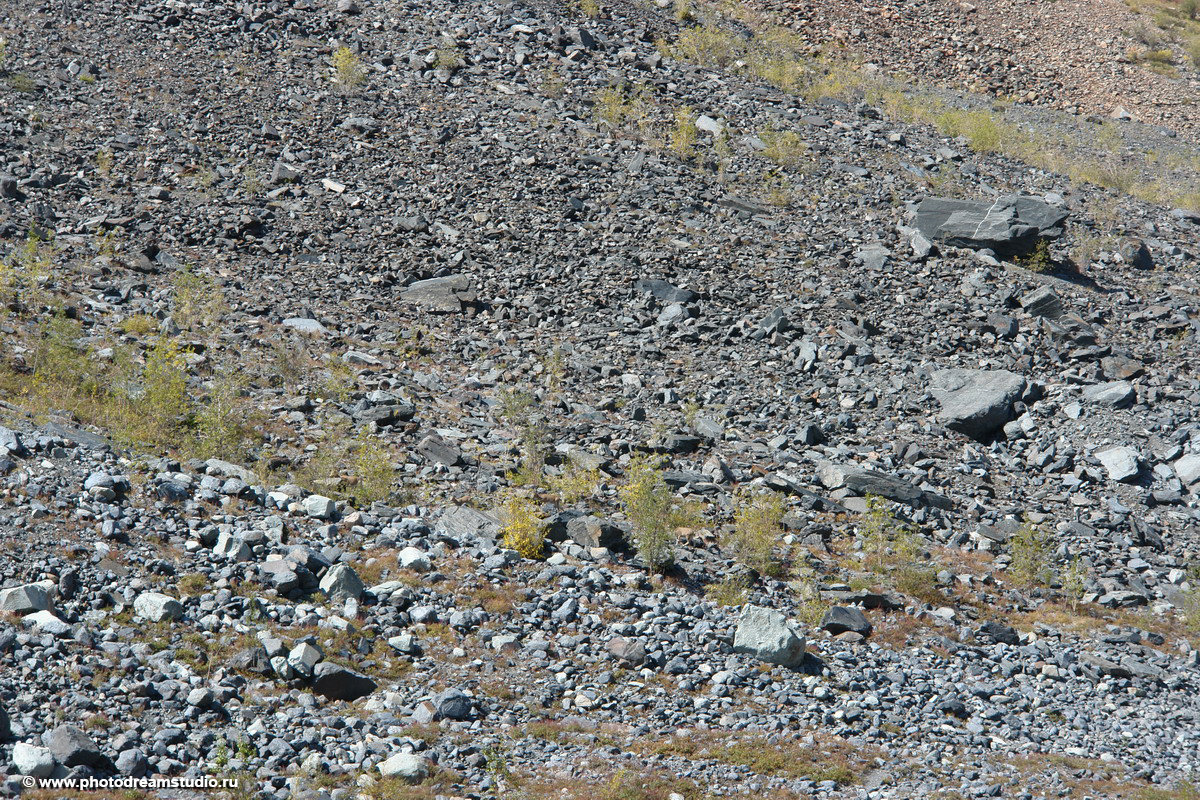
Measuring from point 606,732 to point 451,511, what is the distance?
10.1ft

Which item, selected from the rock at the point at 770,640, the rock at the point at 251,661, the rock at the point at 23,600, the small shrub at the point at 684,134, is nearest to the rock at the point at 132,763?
the rock at the point at 251,661

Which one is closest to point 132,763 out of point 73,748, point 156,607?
point 73,748

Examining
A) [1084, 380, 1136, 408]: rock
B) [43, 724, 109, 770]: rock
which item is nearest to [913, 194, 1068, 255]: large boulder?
[1084, 380, 1136, 408]: rock

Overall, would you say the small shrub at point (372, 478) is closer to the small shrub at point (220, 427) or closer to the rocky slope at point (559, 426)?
the rocky slope at point (559, 426)

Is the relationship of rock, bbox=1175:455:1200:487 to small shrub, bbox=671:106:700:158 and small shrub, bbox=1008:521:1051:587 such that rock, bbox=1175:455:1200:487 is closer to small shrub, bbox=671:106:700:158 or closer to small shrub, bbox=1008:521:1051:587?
small shrub, bbox=1008:521:1051:587

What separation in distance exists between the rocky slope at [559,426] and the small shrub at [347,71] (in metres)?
0.10

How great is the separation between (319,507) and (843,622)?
4.79 metres

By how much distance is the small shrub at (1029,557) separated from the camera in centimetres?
844

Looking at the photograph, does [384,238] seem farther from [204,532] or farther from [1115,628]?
[1115,628]

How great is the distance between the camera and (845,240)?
13688mm

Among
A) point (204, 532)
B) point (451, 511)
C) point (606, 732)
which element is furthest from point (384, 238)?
point (606, 732)

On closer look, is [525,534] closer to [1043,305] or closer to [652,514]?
[652,514]

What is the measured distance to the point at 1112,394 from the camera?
1076 centimetres

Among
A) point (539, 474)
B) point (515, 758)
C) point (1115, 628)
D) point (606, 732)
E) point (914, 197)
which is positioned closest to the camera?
point (515, 758)
